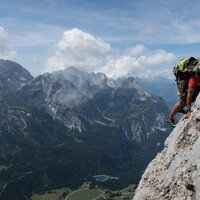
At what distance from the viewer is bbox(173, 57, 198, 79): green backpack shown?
23788 mm

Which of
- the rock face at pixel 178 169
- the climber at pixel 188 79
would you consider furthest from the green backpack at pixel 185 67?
the rock face at pixel 178 169

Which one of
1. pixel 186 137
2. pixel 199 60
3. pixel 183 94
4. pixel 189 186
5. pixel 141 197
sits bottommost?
pixel 141 197

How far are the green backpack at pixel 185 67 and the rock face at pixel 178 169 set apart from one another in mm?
1919

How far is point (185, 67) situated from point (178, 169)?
668cm

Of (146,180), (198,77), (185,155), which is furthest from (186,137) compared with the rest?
(146,180)

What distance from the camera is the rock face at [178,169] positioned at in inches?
723

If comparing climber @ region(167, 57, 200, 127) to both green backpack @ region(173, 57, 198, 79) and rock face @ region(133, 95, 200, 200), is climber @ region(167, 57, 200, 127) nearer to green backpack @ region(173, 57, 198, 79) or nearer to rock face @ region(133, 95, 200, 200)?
green backpack @ region(173, 57, 198, 79)

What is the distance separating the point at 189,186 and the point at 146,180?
25.9ft

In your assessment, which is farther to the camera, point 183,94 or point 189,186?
point 183,94

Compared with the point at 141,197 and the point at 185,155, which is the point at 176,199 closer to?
the point at 185,155

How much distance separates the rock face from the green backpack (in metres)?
1.92

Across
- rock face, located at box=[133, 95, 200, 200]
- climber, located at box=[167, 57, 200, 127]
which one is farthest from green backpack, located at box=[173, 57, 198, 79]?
rock face, located at box=[133, 95, 200, 200]

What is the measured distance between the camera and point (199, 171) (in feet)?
57.1

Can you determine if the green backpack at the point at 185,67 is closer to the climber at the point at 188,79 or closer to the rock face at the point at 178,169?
the climber at the point at 188,79
